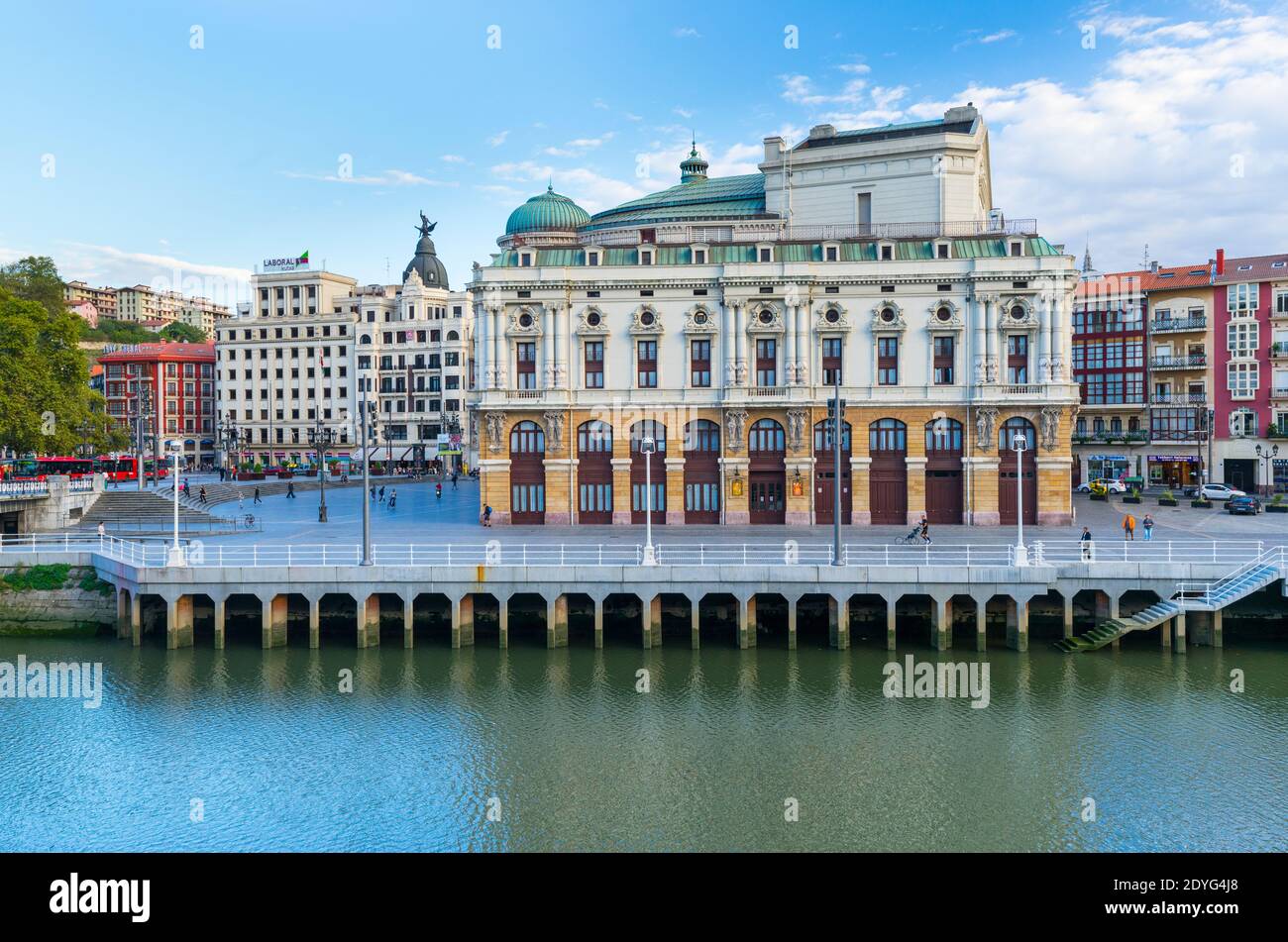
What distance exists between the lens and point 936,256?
195ft

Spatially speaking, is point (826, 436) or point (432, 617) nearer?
point (432, 617)

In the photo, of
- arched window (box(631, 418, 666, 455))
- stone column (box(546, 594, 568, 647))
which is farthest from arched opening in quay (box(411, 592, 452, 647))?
arched window (box(631, 418, 666, 455))

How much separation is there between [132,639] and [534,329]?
29.0 meters

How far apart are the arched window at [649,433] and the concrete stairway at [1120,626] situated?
28.1m

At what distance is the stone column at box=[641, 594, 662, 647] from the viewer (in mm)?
40000

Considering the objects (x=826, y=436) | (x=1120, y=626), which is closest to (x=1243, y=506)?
(x=826, y=436)

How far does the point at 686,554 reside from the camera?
145 feet

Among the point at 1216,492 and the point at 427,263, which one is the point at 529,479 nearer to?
the point at 1216,492

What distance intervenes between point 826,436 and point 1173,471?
51040mm

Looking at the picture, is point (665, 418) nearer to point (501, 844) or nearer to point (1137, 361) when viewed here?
point (501, 844)

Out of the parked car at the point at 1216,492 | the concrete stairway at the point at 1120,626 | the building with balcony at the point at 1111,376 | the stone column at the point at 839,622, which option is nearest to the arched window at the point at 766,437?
the stone column at the point at 839,622

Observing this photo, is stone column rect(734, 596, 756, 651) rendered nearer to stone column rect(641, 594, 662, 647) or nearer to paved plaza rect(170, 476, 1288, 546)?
stone column rect(641, 594, 662, 647)
